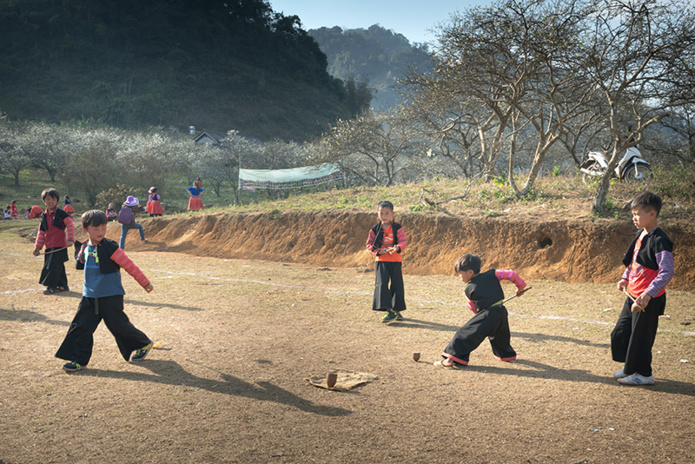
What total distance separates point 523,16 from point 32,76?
68.7m

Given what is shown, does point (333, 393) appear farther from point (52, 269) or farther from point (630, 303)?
point (52, 269)

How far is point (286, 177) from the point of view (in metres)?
26.5

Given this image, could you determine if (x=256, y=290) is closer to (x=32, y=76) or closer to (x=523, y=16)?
(x=523, y=16)

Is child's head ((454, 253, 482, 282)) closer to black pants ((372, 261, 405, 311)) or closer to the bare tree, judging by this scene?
black pants ((372, 261, 405, 311))

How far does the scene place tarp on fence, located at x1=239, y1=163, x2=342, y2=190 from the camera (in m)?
26.4

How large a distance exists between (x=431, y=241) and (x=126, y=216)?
399 inches

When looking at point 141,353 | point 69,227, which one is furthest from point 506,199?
point 141,353

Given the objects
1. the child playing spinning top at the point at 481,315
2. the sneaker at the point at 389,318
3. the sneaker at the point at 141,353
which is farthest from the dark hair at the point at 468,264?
the sneaker at the point at 141,353

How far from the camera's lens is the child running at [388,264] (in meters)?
7.14

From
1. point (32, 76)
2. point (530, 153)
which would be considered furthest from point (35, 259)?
point (32, 76)

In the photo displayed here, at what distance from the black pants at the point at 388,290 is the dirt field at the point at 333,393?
28cm

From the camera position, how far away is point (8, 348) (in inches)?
221

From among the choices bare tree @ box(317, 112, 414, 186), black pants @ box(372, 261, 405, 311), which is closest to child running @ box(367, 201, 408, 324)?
black pants @ box(372, 261, 405, 311)

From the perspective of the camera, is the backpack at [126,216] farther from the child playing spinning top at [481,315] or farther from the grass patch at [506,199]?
the child playing spinning top at [481,315]
